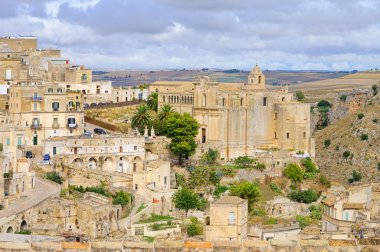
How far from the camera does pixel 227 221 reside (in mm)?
40094

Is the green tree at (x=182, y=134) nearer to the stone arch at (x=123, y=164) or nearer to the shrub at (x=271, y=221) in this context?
the stone arch at (x=123, y=164)

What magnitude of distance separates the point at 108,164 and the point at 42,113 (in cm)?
623

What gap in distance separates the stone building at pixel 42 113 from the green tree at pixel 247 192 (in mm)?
12735

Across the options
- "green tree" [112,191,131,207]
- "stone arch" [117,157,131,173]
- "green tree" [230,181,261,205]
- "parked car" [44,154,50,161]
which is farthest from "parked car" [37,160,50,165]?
"green tree" [230,181,261,205]

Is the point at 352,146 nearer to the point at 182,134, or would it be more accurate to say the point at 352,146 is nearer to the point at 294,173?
the point at 294,173

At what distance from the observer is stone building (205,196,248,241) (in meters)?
39.4

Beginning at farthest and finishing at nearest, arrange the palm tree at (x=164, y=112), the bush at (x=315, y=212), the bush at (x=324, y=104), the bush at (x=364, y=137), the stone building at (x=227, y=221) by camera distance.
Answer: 1. the bush at (x=324, y=104)
2. the bush at (x=364, y=137)
3. the palm tree at (x=164, y=112)
4. the bush at (x=315, y=212)
5. the stone building at (x=227, y=221)

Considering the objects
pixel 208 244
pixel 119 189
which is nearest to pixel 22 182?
pixel 119 189

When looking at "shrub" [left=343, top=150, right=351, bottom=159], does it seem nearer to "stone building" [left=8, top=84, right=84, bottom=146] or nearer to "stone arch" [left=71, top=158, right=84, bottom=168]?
"stone building" [left=8, top=84, right=84, bottom=146]

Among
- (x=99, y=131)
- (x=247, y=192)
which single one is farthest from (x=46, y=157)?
(x=247, y=192)

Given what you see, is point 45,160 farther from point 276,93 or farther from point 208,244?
point 208,244

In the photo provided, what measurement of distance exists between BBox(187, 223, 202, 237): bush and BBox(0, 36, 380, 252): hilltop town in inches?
6.5

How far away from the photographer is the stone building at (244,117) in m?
69.8

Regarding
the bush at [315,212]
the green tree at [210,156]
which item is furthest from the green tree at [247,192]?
the green tree at [210,156]
